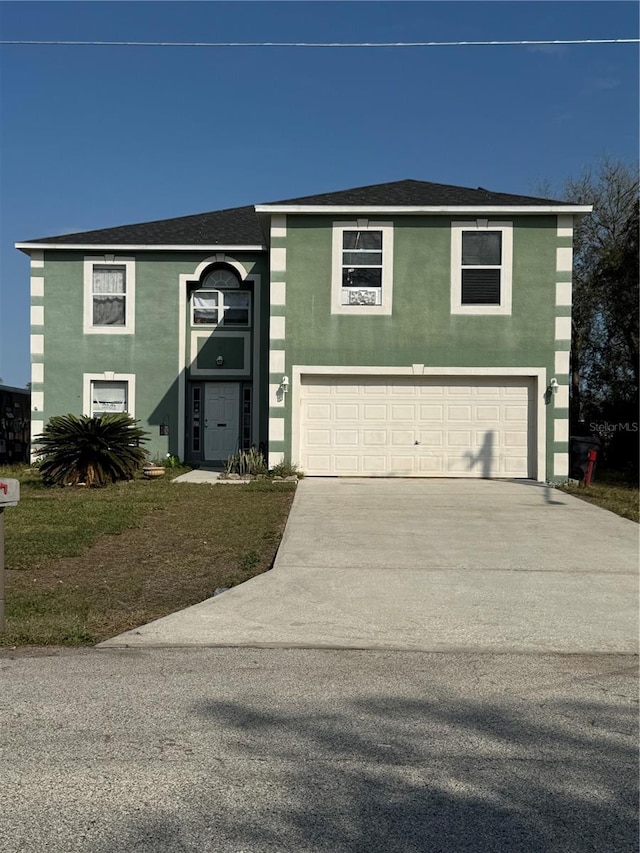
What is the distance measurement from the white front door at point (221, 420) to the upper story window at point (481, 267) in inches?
268

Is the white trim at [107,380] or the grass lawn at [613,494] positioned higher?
the white trim at [107,380]

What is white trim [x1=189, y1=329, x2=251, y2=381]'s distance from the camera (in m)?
21.3

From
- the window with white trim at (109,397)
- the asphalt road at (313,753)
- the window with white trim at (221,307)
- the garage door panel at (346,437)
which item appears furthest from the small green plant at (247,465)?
the asphalt road at (313,753)

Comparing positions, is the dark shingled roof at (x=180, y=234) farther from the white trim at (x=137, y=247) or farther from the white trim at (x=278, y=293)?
the white trim at (x=278, y=293)

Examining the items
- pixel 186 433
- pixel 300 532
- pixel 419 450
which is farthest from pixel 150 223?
pixel 300 532

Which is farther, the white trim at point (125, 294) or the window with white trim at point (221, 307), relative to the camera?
the window with white trim at point (221, 307)

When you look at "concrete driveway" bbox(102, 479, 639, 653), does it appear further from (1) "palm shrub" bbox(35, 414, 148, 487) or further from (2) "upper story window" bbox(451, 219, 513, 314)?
(2) "upper story window" bbox(451, 219, 513, 314)

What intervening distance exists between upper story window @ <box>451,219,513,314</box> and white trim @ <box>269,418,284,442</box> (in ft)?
14.7

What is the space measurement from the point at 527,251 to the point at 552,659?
43.0ft

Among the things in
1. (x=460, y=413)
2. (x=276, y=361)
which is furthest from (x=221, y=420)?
(x=460, y=413)

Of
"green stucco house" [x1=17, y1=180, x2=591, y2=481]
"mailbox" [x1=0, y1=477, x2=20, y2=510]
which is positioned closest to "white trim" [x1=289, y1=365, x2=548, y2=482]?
"green stucco house" [x1=17, y1=180, x2=591, y2=481]

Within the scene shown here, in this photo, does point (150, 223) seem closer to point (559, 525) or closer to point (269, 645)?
point (559, 525)

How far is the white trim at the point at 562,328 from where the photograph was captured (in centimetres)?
1744

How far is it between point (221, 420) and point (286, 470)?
4760 mm
